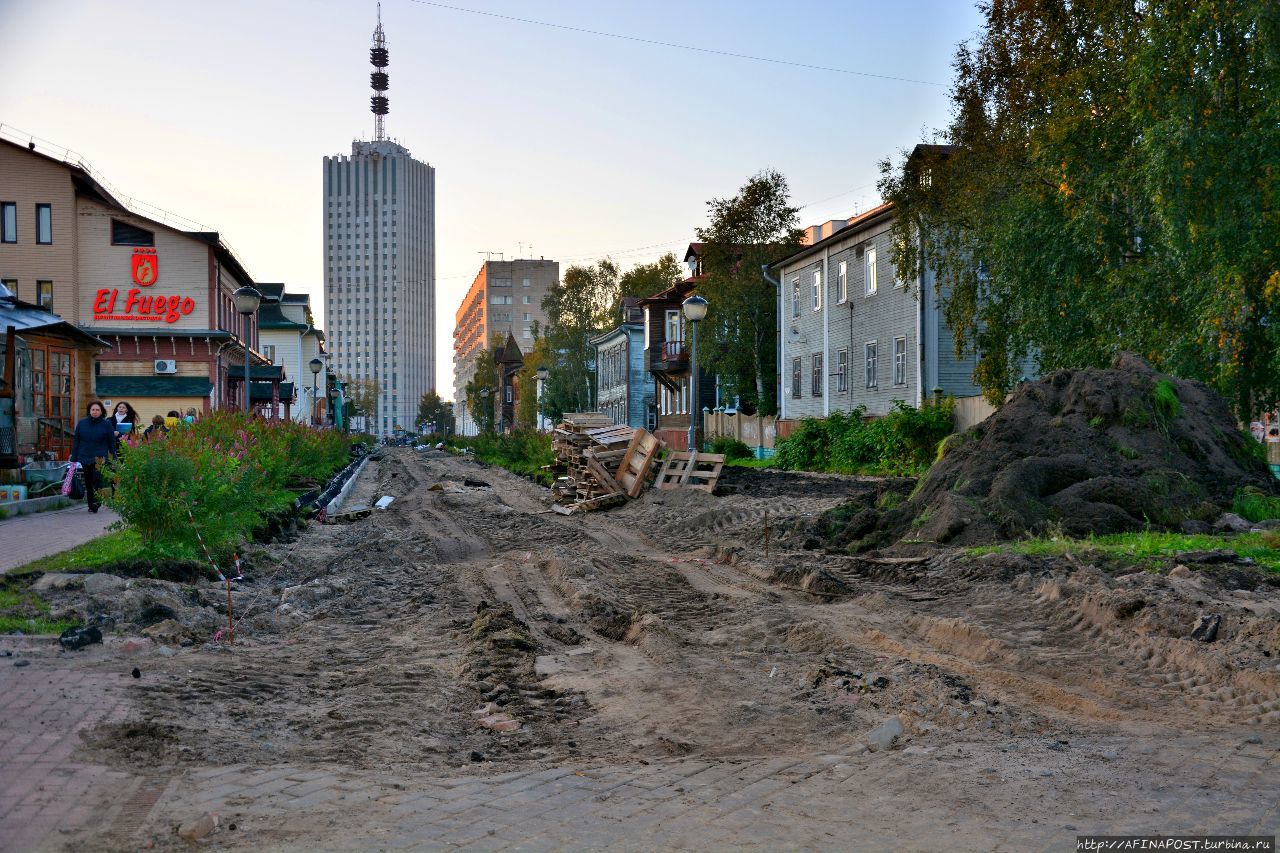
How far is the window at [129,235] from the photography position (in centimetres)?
4000

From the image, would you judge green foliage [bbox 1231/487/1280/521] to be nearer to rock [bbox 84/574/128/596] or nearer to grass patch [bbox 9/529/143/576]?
rock [bbox 84/574/128/596]

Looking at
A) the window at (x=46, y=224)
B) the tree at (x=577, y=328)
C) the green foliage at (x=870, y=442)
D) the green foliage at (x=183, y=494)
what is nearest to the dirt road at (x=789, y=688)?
the green foliage at (x=183, y=494)

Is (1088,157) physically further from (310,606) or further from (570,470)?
(310,606)

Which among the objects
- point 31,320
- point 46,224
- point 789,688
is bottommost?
point 789,688

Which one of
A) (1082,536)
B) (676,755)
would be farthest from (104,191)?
(676,755)

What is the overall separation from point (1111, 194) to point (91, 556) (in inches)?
793

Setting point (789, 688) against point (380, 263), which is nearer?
point (789, 688)

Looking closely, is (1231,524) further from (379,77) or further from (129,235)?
(379,77)

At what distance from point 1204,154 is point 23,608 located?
19.5 m

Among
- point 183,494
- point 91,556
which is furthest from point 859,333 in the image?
point 91,556

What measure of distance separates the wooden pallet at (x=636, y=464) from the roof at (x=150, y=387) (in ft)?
75.3

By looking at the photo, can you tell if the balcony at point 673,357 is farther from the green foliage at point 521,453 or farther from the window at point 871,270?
the window at point 871,270

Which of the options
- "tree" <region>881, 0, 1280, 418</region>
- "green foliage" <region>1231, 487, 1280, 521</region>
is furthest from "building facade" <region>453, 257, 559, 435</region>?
"green foliage" <region>1231, 487, 1280, 521</region>

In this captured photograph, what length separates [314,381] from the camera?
75.8 metres
